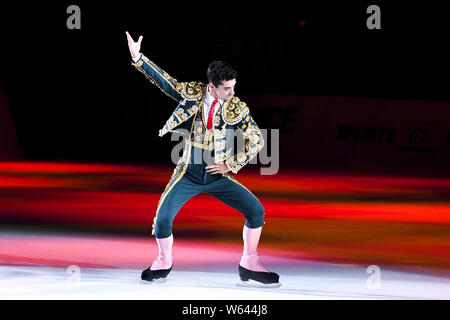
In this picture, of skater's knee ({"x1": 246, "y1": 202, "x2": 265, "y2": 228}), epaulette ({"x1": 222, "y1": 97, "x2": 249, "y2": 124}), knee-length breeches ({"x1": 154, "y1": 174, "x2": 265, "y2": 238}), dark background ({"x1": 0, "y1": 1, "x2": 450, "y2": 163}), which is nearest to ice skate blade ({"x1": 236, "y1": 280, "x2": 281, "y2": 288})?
skater's knee ({"x1": 246, "y1": 202, "x2": 265, "y2": 228})

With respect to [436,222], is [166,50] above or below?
above

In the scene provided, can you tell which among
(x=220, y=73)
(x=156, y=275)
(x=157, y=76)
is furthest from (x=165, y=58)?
(x=220, y=73)

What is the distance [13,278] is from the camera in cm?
568

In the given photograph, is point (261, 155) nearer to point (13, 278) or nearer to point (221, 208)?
point (221, 208)

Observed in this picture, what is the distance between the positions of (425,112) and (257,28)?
493cm

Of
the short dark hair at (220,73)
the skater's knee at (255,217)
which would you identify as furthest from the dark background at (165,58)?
the short dark hair at (220,73)

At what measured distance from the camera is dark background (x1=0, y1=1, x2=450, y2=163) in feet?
58.9

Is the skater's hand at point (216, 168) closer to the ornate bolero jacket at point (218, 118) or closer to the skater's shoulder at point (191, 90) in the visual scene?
the ornate bolero jacket at point (218, 118)

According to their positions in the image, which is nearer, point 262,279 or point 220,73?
point 220,73

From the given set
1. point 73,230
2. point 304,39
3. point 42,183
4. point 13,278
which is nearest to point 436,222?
point 73,230

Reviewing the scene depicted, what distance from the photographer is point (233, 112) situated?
5359 mm

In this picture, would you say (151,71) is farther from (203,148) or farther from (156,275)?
(156,275)

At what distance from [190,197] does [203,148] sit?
0.35m

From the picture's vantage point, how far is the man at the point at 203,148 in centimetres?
535
